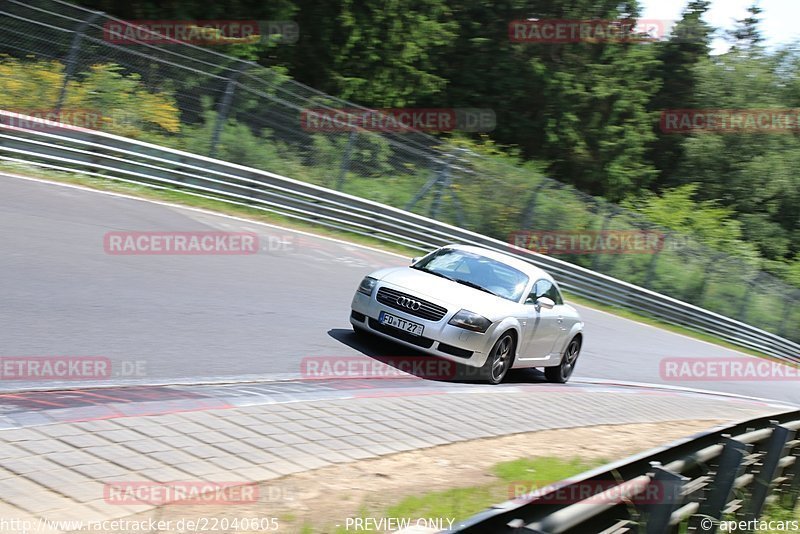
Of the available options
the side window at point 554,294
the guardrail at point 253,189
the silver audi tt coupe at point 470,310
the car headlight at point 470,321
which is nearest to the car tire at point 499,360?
the silver audi tt coupe at point 470,310

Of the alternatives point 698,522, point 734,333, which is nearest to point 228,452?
point 698,522

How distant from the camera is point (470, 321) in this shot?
10.2 meters

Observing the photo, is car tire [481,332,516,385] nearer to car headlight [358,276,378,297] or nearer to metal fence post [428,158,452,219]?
car headlight [358,276,378,297]

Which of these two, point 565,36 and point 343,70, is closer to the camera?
point 343,70

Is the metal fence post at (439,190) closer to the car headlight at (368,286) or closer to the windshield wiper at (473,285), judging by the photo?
the windshield wiper at (473,285)

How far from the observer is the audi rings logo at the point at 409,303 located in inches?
404

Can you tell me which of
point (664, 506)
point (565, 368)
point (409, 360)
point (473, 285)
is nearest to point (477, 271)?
point (473, 285)

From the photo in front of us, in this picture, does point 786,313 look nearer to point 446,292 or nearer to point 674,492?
point 446,292

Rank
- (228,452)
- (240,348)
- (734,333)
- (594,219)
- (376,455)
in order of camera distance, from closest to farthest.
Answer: (228,452), (376,455), (240,348), (594,219), (734,333)

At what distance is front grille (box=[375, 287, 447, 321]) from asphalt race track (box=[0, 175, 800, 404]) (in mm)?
701

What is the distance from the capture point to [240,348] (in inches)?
374

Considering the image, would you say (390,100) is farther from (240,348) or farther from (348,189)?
(240,348)

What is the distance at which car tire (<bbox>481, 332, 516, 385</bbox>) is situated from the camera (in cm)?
1056

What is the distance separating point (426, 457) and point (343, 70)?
31.2 m
